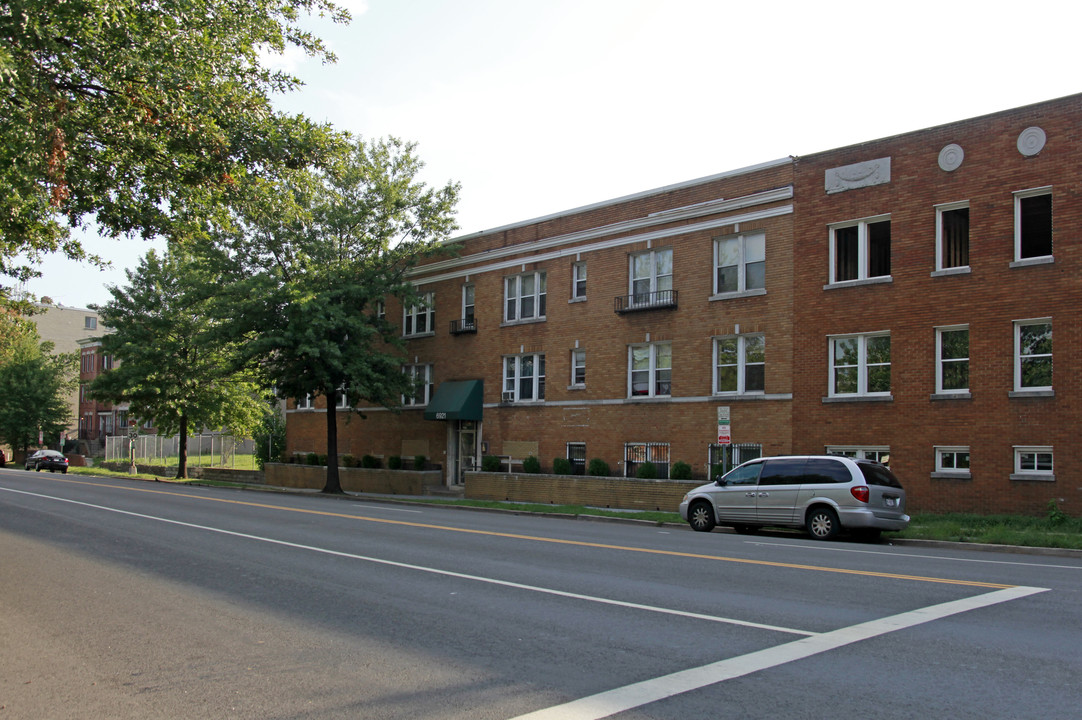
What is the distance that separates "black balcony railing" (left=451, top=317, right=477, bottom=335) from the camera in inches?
1369

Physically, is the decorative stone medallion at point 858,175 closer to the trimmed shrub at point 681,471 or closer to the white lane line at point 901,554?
the trimmed shrub at point 681,471

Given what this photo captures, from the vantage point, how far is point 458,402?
33781 millimetres

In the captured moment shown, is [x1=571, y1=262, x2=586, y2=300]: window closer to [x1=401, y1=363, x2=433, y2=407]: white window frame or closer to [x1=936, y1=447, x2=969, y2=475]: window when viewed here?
[x1=401, y1=363, x2=433, y2=407]: white window frame

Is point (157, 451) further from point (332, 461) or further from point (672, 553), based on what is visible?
point (672, 553)

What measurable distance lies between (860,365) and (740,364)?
A: 3622 millimetres

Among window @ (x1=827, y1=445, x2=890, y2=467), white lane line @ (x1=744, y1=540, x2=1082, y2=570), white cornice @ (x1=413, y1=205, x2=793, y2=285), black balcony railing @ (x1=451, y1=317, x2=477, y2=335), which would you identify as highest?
white cornice @ (x1=413, y1=205, x2=793, y2=285)

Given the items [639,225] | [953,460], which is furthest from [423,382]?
[953,460]

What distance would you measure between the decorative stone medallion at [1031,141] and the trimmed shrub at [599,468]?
1468 cm

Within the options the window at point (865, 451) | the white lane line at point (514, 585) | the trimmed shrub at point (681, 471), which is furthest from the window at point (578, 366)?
the white lane line at point (514, 585)

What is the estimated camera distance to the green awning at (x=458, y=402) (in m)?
33.6

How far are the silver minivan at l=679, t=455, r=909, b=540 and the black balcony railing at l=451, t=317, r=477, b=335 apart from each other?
677 inches

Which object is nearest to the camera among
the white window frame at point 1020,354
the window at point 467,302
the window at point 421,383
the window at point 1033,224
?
the white window frame at point 1020,354

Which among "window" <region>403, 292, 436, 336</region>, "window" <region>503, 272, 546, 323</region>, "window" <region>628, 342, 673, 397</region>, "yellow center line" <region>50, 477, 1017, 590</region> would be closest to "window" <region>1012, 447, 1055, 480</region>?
"window" <region>628, 342, 673, 397</region>

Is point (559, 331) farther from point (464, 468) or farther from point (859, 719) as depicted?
point (859, 719)
